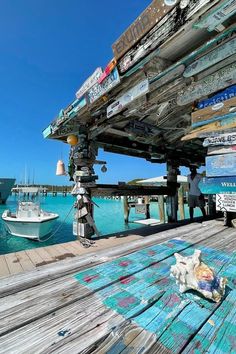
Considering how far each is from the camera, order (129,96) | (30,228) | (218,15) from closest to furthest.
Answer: (218,15)
(129,96)
(30,228)

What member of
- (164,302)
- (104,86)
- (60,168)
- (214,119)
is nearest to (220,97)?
(214,119)

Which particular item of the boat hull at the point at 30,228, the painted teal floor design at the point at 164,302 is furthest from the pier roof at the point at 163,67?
→ the boat hull at the point at 30,228

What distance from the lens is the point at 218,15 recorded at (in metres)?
1.92

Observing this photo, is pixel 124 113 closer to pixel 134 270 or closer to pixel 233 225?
pixel 134 270

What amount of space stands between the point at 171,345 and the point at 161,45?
9.24ft

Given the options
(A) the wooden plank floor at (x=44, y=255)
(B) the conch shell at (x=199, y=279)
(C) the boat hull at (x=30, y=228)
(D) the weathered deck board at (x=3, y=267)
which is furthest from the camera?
(C) the boat hull at (x=30, y=228)

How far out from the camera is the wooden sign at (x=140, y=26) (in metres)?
2.17

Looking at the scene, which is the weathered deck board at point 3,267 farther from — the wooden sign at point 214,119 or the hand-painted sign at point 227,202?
the wooden sign at point 214,119

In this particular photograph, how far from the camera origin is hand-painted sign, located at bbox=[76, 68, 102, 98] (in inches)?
132

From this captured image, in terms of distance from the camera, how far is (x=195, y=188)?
24.3 ft

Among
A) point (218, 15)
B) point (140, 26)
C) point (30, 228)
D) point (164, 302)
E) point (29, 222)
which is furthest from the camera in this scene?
point (30, 228)

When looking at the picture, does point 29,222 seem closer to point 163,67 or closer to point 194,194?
point 194,194

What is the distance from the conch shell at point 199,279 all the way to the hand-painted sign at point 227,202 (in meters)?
1.78

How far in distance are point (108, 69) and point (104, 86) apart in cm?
27
